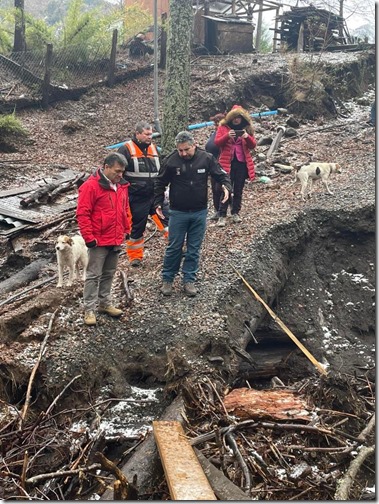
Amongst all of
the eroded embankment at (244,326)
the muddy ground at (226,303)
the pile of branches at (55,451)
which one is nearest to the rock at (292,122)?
the muddy ground at (226,303)

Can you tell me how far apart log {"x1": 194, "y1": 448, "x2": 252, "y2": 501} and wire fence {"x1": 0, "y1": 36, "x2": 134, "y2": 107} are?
14.8 meters

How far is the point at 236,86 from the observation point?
19.2 m

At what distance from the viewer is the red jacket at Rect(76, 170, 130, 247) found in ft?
19.1

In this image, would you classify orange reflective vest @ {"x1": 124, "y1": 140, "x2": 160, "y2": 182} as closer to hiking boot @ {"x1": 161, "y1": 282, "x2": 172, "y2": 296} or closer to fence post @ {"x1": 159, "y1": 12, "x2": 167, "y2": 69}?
hiking boot @ {"x1": 161, "y1": 282, "x2": 172, "y2": 296}

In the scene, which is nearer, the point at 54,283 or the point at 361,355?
the point at 54,283

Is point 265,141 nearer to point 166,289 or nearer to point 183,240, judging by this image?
point 183,240

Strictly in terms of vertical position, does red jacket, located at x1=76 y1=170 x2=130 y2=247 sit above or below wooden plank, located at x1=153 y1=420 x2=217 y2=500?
above

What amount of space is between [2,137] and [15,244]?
610 cm

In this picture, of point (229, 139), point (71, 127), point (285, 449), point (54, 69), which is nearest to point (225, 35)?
point (54, 69)

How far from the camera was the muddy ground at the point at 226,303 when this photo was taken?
18.7 ft

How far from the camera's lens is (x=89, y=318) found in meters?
6.11

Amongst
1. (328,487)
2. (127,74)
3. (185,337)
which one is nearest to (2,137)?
(127,74)

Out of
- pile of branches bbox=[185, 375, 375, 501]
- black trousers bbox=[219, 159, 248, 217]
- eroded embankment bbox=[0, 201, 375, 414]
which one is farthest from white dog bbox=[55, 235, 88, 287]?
black trousers bbox=[219, 159, 248, 217]

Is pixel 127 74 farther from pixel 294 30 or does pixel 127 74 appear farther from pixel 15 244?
pixel 15 244
